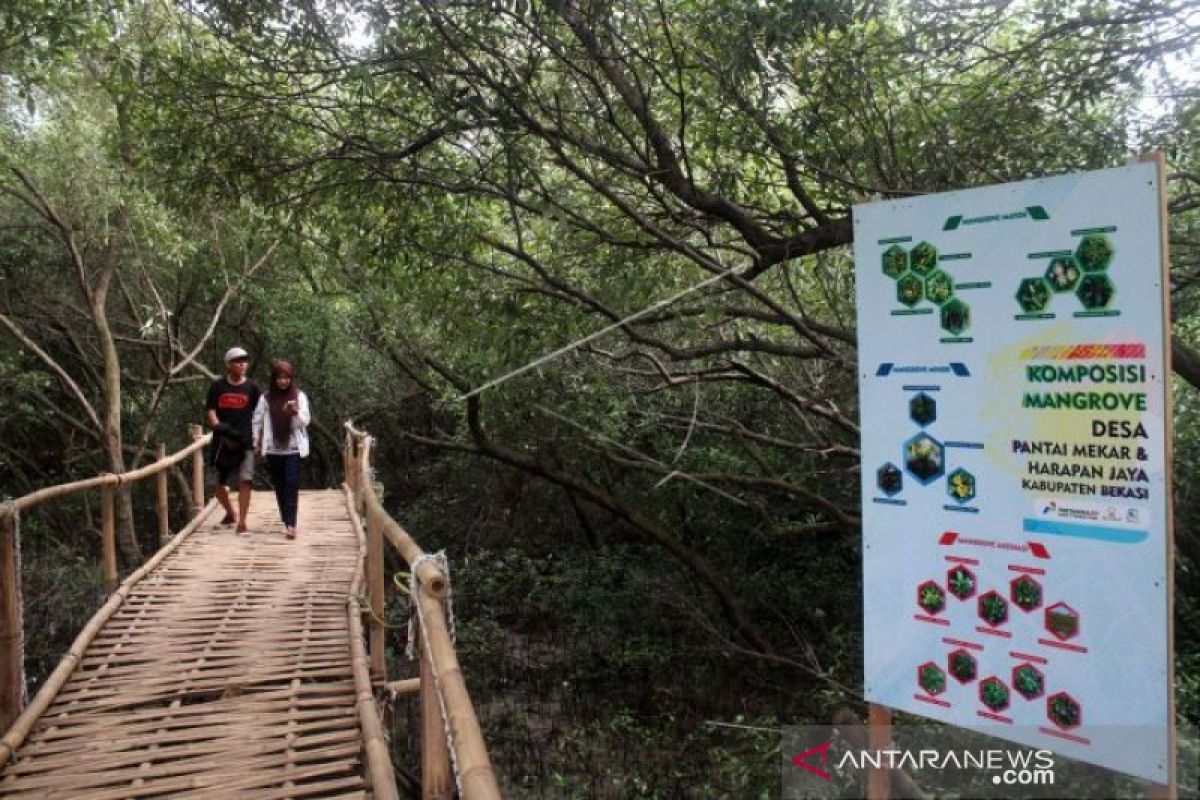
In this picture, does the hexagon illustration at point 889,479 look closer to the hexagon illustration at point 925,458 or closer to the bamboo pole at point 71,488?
the hexagon illustration at point 925,458

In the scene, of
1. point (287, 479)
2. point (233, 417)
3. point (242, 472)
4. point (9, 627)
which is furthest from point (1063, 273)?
point (242, 472)

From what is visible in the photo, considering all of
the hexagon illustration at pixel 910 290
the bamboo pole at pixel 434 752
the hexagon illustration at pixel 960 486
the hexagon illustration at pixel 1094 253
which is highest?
the hexagon illustration at pixel 1094 253

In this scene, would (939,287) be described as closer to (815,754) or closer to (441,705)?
(815,754)

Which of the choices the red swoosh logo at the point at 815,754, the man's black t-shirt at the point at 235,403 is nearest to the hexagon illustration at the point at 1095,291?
the red swoosh logo at the point at 815,754

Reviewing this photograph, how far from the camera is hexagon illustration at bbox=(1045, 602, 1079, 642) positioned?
204 centimetres

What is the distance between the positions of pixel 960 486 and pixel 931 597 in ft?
0.93

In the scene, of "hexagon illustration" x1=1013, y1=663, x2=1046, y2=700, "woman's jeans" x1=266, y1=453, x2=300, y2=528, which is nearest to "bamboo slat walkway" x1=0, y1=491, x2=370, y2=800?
"woman's jeans" x1=266, y1=453, x2=300, y2=528

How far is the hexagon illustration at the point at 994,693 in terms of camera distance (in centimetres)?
214

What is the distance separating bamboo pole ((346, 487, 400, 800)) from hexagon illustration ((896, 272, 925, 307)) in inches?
83.1

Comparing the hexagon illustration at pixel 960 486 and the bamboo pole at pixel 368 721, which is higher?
the hexagon illustration at pixel 960 486

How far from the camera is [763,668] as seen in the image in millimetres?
8836

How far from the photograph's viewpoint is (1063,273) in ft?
6.85

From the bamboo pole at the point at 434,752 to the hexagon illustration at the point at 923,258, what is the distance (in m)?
1.52

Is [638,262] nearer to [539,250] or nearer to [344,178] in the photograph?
[539,250]
